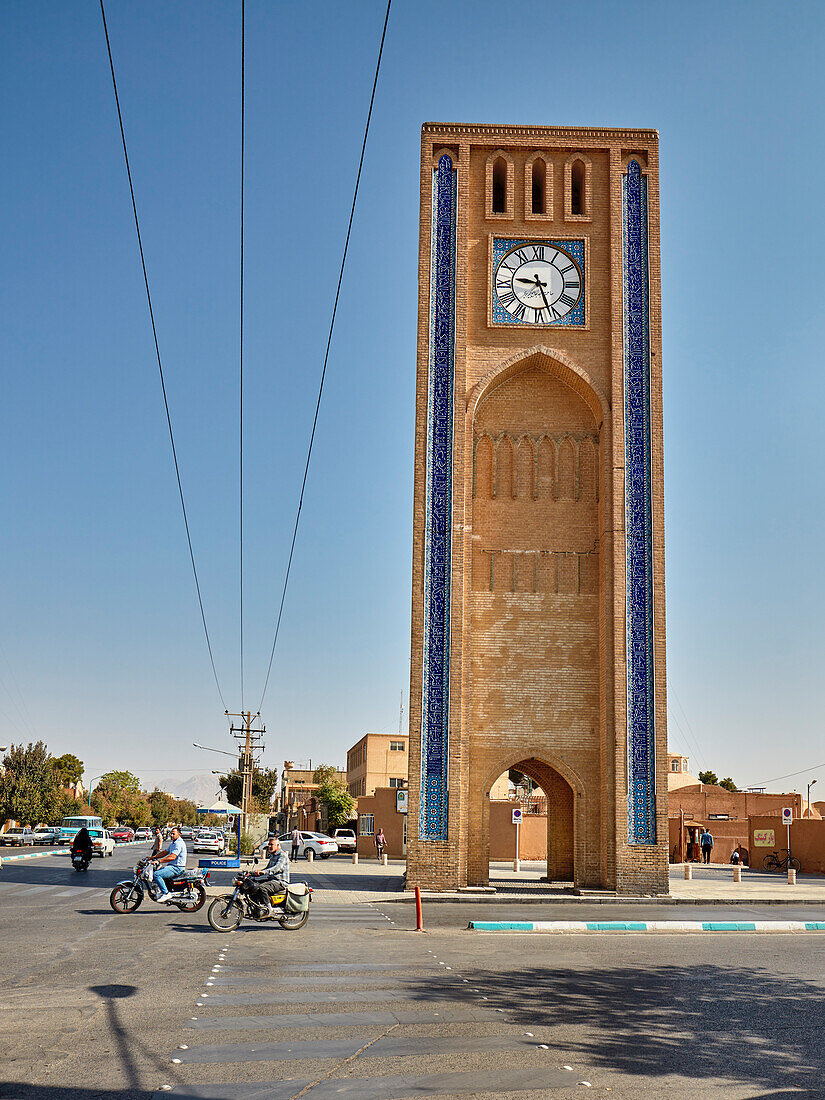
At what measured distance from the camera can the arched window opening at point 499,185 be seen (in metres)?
29.8

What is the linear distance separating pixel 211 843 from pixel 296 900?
33.5 meters

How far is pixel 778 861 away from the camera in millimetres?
41094

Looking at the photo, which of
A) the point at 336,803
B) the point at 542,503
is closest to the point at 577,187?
the point at 542,503

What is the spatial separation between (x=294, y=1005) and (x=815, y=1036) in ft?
15.5

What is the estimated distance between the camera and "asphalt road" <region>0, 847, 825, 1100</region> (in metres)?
7.47

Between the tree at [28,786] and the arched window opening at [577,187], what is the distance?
6779 cm

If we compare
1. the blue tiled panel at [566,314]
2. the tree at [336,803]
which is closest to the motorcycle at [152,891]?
the blue tiled panel at [566,314]

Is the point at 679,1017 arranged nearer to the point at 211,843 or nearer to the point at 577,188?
the point at 577,188

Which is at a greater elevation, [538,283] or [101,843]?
[538,283]

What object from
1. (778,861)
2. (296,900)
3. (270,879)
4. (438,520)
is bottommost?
(778,861)

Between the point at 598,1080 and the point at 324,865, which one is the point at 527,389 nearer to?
the point at 324,865

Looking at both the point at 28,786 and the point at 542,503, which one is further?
the point at 28,786

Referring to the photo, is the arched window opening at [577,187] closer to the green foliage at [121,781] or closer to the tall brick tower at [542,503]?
the tall brick tower at [542,503]

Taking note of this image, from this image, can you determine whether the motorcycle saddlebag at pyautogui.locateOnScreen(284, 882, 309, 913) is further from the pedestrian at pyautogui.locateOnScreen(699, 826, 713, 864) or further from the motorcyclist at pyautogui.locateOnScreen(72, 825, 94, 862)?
the pedestrian at pyautogui.locateOnScreen(699, 826, 713, 864)
